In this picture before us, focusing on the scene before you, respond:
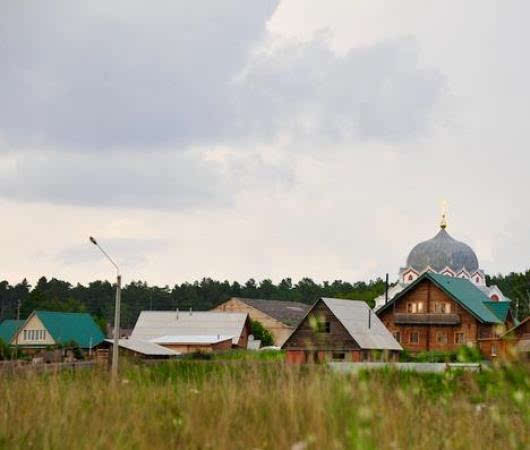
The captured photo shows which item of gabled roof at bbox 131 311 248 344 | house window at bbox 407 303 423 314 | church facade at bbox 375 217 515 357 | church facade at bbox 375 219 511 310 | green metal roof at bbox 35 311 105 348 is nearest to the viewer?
church facade at bbox 375 217 515 357

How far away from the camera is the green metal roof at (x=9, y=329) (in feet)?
280

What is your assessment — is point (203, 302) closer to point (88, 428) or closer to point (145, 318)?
point (145, 318)

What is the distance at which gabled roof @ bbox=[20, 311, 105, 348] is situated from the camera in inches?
3083

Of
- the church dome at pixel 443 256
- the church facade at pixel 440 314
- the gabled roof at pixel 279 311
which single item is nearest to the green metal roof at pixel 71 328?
the gabled roof at pixel 279 311

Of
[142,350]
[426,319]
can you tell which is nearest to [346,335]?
[426,319]

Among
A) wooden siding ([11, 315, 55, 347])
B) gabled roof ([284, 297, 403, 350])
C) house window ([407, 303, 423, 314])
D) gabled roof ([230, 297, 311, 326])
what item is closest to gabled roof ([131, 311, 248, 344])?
wooden siding ([11, 315, 55, 347])

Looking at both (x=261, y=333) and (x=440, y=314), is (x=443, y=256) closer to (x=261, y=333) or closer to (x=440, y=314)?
(x=261, y=333)

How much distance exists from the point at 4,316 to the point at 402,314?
87.7 metres

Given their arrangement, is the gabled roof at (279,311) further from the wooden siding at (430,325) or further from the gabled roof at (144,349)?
the gabled roof at (144,349)

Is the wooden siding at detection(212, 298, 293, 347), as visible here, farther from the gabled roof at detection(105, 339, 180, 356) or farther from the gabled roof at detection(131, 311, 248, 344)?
the gabled roof at detection(105, 339, 180, 356)

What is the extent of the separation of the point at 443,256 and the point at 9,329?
41.4 m

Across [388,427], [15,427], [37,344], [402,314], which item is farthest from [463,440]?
[37,344]

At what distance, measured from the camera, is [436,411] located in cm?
952

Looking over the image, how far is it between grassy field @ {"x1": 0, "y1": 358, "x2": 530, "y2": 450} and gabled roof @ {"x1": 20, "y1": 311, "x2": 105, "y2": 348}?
68.4 meters
